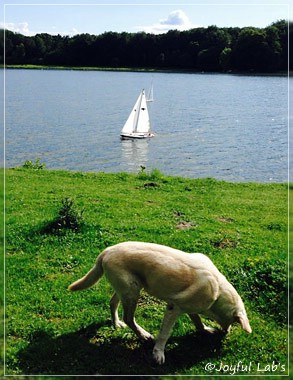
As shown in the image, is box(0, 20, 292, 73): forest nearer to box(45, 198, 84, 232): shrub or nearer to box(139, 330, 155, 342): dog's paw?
box(45, 198, 84, 232): shrub

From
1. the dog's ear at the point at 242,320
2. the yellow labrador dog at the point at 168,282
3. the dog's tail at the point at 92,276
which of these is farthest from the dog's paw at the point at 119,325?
the dog's ear at the point at 242,320

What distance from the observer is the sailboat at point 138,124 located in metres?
46.3

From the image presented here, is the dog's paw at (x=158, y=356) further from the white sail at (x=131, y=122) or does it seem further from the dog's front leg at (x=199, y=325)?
the white sail at (x=131, y=122)

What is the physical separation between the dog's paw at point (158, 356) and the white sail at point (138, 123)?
134 ft

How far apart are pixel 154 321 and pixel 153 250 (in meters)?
1.56

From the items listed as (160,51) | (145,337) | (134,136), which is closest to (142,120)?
(134,136)

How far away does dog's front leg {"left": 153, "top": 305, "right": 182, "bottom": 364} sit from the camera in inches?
230

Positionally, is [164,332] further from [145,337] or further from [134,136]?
[134,136]

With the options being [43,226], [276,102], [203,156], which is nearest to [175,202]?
[43,226]

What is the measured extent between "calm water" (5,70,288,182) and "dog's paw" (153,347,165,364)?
740 inches

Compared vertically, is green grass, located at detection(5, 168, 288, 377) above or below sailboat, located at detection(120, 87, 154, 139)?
below

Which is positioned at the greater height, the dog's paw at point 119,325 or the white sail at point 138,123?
the white sail at point 138,123

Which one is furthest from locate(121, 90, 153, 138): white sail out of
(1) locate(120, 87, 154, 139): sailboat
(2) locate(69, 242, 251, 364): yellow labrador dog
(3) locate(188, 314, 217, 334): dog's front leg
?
(2) locate(69, 242, 251, 364): yellow labrador dog

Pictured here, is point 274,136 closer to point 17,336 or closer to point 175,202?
point 175,202
